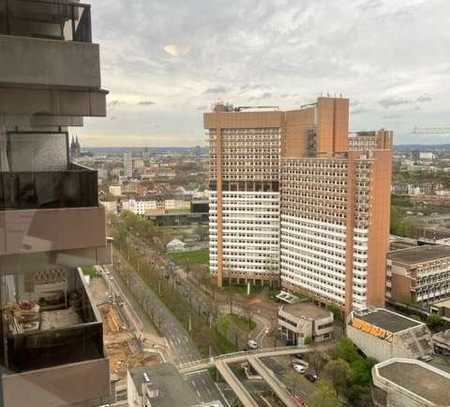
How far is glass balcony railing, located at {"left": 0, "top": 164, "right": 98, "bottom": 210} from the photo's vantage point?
0.64 meters

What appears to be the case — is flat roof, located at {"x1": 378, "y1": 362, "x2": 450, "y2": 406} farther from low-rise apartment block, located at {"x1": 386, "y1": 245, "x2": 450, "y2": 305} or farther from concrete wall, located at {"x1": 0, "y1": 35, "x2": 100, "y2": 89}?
concrete wall, located at {"x1": 0, "y1": 35, "x2": 100, "y2": 89}

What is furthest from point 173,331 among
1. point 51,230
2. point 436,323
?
point 51,230

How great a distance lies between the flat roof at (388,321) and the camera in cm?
518

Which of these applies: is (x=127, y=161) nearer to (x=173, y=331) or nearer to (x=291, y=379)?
(x=173, y=331)

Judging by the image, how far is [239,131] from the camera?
7.98 meters

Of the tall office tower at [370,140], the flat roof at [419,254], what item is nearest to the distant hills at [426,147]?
the tall office tower at [370,140]

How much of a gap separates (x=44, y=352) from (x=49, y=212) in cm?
23

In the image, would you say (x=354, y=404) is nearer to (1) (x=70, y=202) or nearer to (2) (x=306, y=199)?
(2) (x=306, y=199)

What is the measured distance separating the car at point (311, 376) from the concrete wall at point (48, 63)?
4.82 m

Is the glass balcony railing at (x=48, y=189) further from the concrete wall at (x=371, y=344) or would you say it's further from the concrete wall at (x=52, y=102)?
the concrete wall at (x=371, y=344)


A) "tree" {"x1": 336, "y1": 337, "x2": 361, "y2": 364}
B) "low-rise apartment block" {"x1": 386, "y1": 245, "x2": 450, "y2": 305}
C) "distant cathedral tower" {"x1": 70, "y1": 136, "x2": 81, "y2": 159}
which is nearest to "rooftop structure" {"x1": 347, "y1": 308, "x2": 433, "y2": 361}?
"tree" {"x1": 336, "y1": 337, "x2": 361, "y2": 364}

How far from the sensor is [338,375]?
4.54 metres

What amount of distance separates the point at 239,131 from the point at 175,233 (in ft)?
15.0

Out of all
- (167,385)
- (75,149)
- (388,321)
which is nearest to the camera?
(75,149)
